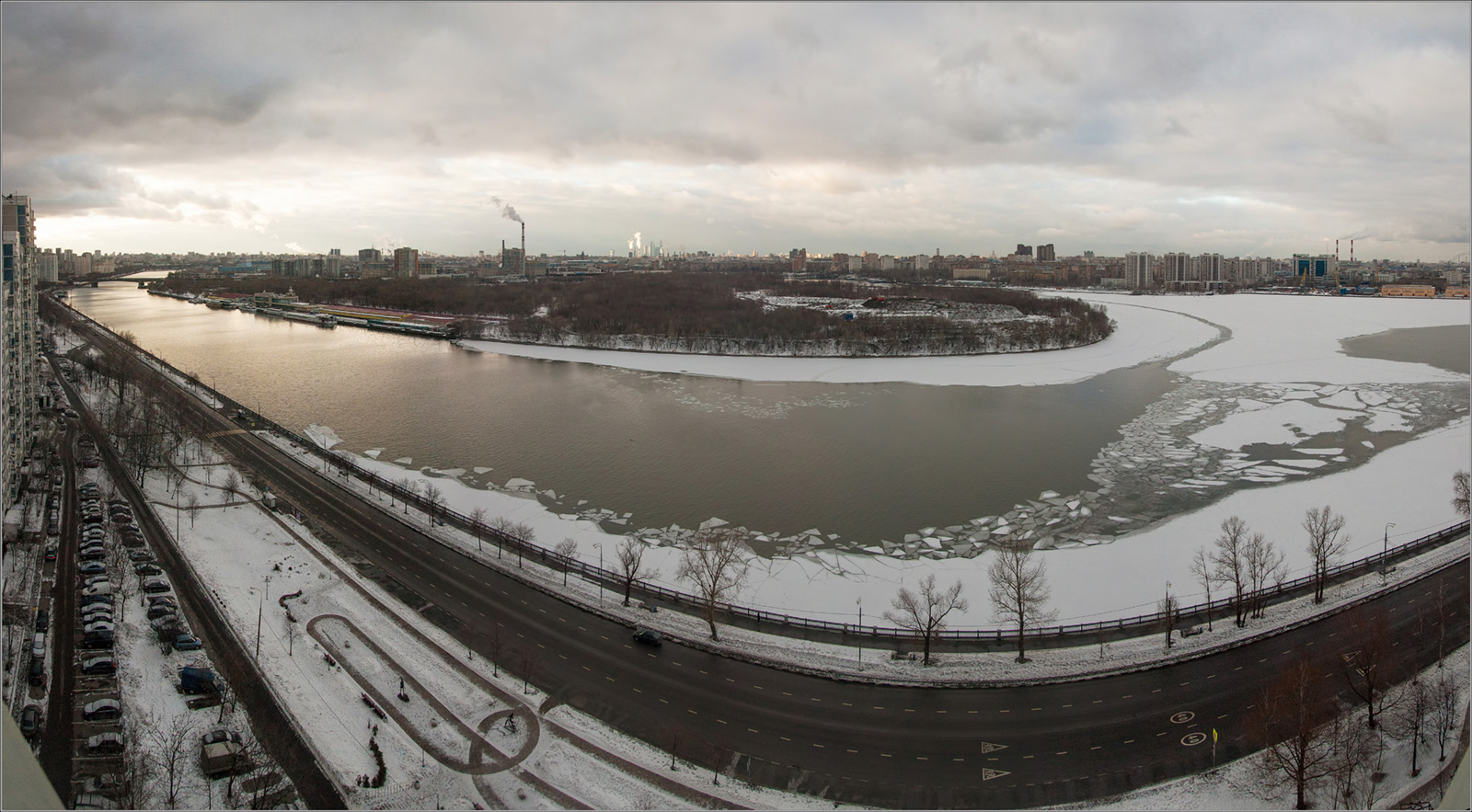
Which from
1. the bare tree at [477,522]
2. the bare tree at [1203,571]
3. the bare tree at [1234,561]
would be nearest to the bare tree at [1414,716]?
the bare tree at [1234,561]

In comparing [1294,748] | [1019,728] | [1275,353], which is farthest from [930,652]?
[1275,353]

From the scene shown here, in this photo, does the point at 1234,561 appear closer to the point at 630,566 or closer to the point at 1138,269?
the point at 630,566

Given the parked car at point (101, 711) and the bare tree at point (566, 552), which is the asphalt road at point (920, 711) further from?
the parked car at point (101, 711)

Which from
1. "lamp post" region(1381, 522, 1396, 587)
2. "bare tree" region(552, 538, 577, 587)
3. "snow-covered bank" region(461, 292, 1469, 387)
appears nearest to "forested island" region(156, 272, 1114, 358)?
"snow-covered bank" region(461, 292, 1469, 387)

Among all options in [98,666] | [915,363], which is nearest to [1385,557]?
[98,666]

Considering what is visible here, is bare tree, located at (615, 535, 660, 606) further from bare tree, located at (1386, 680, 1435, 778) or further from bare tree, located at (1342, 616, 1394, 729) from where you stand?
bare tree, located at (1386, 680, 1435, 778)

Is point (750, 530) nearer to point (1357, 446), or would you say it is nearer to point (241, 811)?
point (241, 811)
